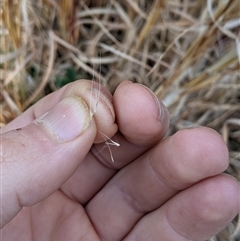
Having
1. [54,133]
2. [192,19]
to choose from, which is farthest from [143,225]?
[192,19]

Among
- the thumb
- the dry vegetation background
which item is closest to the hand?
the thumb

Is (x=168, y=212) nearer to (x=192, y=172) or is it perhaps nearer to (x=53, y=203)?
(x=192, y=172)

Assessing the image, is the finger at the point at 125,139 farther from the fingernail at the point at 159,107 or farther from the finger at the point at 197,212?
the finger at the point at 197,212

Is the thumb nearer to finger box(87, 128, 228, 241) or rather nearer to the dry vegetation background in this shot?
finger box(87, 128, 228, 241)

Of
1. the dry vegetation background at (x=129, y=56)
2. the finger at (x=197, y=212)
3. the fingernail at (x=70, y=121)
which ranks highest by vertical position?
the fingernail at (x=70, y=121)

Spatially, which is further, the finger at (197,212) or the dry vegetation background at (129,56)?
the dry vegetation background at (129,56)

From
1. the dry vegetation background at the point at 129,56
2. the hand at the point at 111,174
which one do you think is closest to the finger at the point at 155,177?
the hand at the point at 111,174

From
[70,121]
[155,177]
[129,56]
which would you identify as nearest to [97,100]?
[70,121]
